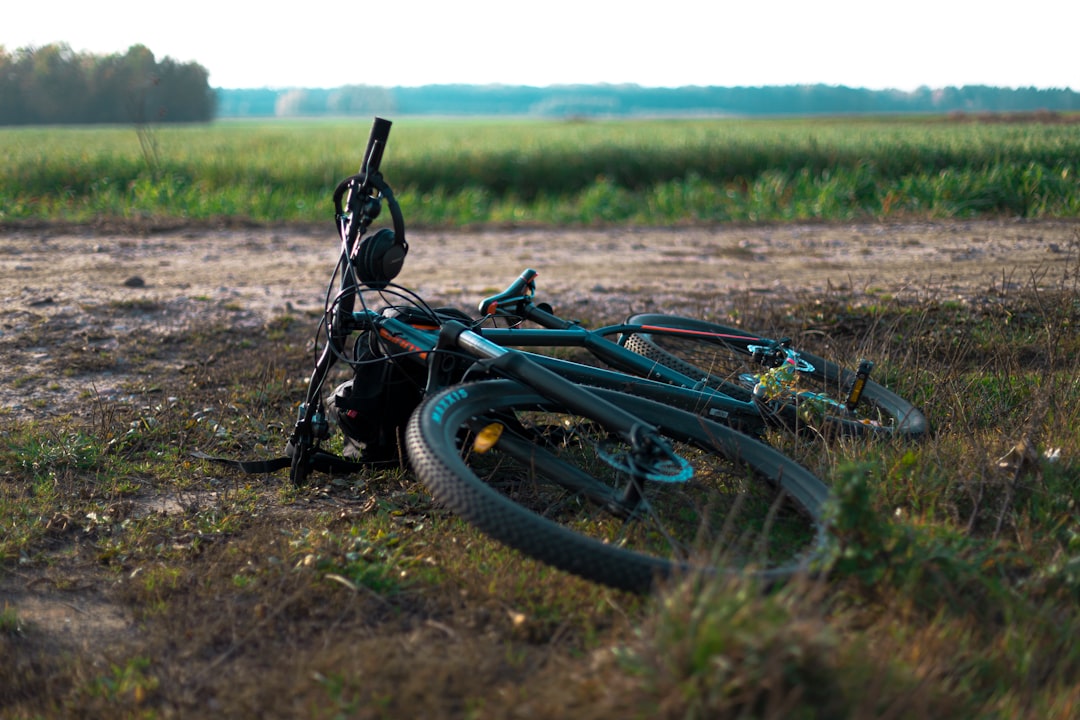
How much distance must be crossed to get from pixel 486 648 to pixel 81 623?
1395 mm

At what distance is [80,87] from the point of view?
2495 cm

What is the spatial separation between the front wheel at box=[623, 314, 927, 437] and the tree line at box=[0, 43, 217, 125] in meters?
15.2

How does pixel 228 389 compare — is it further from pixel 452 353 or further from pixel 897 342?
pixel 897 342

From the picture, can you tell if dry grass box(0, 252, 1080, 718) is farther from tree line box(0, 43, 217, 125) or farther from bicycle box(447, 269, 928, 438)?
tree line box(0, 43, 217, 125)

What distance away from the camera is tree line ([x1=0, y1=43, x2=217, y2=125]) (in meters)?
19.8

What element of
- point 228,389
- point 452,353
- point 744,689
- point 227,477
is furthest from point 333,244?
point 744,689

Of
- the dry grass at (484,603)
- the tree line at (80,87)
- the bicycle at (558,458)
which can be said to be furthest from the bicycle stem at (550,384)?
the tree line at (80,87)

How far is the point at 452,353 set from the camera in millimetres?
3500

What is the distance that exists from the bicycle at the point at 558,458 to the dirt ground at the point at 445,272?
2.34 meters

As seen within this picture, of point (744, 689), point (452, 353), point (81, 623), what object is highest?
point (452, 353)

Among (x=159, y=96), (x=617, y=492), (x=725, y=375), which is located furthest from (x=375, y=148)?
(x=159, y=96)

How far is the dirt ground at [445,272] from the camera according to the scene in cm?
601

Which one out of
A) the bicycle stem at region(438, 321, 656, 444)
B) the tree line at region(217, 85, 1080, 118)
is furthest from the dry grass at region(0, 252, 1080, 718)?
the tree line at region(217, 85, 1080, 118)

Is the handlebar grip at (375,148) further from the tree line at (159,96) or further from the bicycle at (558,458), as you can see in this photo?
the tree line at (159,96)
